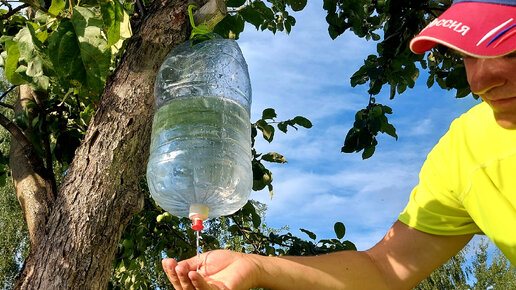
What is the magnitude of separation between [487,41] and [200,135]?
3.45 feet

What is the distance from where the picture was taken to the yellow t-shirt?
5.49 ft

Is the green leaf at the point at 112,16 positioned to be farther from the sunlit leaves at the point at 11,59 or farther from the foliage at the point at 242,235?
the foliage at the point at 242,235

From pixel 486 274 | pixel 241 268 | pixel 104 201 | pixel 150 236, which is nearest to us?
pixel 241 268

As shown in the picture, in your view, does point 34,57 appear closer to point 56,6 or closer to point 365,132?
point 56,6

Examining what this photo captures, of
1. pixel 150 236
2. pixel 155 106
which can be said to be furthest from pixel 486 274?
pixel 155 106

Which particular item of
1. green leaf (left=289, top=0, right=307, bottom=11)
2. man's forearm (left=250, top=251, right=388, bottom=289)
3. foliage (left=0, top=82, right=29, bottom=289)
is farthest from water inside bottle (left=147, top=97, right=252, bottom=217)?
foliage (left=0, top=82, right=29, bottom=289)

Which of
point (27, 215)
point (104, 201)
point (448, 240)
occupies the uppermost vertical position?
point (27, 215)

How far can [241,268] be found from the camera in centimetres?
134

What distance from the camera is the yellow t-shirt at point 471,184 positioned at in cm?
167

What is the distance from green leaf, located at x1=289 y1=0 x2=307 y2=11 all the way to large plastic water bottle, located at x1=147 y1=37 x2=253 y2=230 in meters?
0.64

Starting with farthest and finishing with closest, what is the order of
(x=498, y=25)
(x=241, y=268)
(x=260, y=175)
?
(x=260, y=175)
(x=241, y=268)
(x=498, y=25)

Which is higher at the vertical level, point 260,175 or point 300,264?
point 260,175

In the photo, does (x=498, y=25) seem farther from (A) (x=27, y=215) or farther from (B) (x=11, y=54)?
(A) (x=27, y=215)

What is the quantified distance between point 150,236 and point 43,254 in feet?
6.31
